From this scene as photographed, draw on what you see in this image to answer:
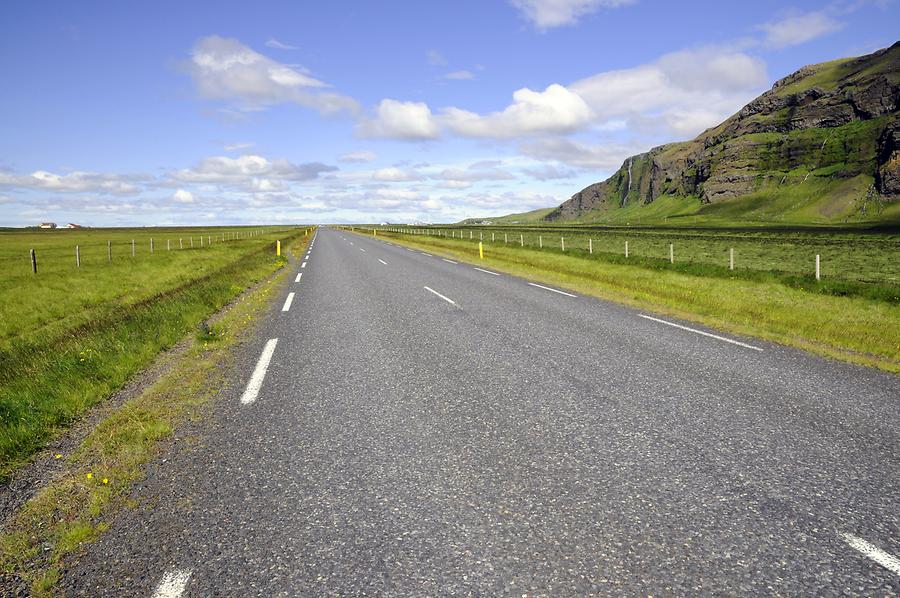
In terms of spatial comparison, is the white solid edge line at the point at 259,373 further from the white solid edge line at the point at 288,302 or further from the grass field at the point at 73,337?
the white solid edge line at the point at 288,302

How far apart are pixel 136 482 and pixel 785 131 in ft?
798

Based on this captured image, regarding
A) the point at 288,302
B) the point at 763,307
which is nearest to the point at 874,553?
→ the point at 763,307

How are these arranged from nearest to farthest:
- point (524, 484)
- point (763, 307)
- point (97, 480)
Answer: point (524, 484) < point (97, 480) < point (763, 307)

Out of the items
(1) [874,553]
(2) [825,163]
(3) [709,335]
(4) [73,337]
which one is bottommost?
(1) [874,553]

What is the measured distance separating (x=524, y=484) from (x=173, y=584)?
2199 mm

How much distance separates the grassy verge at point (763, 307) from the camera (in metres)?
8.52

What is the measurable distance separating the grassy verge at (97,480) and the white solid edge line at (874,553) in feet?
14.4

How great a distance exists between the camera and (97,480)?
379cm

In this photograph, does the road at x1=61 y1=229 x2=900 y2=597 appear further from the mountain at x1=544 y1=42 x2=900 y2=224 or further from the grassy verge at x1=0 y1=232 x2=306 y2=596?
the mountain at x1=544 y1=42 x2=900 y2=224

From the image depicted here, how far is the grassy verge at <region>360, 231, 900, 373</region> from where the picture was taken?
8516mm

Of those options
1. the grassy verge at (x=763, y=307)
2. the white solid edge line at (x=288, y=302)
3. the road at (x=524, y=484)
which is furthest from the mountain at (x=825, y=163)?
the road at (x=524, y=484)

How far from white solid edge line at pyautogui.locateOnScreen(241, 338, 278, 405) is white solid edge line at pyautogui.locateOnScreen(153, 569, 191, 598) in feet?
9.11

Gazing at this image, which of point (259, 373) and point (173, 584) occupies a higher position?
point (259, 373)

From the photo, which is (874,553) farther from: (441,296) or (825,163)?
(825,163)
